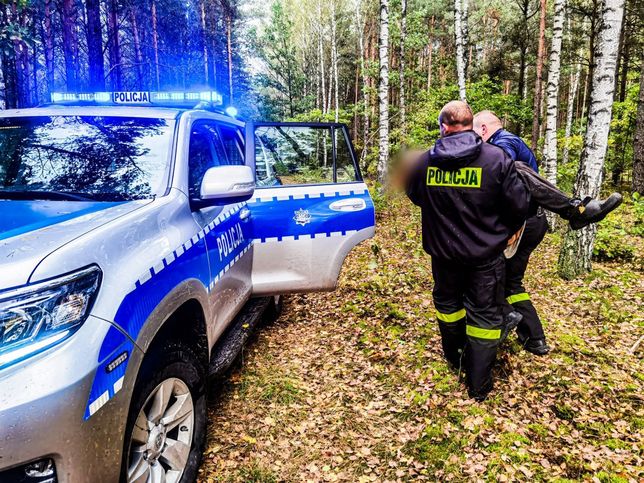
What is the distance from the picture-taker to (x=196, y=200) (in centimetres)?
256

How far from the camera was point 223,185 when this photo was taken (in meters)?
2.46

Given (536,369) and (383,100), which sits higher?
(383,100)

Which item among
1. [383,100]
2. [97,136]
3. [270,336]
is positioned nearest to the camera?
[97,136]

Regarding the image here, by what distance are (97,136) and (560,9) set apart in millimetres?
10948

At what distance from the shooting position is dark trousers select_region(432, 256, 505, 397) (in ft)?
9.78

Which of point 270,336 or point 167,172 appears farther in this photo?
point 270,336

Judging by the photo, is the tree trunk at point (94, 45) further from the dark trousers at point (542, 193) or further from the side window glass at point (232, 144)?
the dark trousers at point (542, 193)

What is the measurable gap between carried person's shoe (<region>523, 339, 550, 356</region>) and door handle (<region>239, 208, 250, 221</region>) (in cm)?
275

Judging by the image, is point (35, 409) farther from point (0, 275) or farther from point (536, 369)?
point (536, 369)

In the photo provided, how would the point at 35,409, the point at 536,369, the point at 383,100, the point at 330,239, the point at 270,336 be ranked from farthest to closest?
the point at 383,100 < the point at 270,336 < the point at 330,239 < the point at 536,369 < the point at 35,409

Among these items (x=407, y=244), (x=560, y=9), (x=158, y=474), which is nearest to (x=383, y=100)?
(x=560, y=9)

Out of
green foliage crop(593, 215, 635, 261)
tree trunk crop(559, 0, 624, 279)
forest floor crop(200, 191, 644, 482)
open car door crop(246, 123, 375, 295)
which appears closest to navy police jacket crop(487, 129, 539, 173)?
open car door crop(246, 123, 375, 295)

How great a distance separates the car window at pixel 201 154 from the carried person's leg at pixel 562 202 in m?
2.31

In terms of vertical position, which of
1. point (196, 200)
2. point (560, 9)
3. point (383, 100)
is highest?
point (560, 9)
